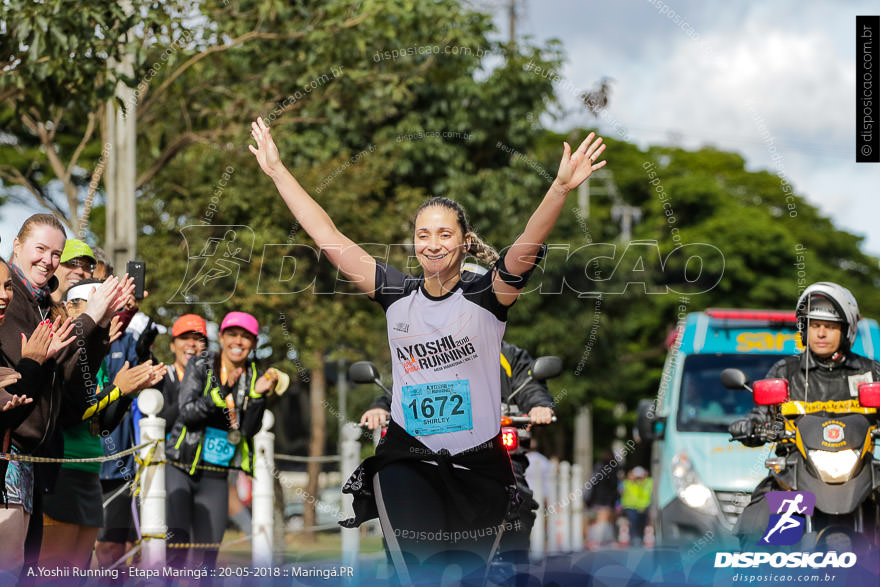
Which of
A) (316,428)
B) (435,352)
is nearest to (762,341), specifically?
(435,352)

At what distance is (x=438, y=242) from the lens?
446 cm

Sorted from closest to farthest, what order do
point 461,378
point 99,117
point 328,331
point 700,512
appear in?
1. point 461,378
2. point 700,512
3. point 99,117
4. point 328,331

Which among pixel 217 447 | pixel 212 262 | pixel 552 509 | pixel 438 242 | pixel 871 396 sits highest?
pixel 212 262

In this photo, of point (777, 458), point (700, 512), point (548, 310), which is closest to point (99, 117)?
point (700, 512)

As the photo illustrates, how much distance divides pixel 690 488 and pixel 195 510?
154 inches

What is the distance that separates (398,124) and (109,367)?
1071cm

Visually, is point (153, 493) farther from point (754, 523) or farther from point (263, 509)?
point (754, 523)

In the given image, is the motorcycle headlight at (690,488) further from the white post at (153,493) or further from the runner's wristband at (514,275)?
the runner's wristband at (514,275)

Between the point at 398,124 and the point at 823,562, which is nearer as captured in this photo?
the point at 823,562

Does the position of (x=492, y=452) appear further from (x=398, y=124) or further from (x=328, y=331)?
(x=398, y=124)

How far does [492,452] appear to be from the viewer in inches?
173

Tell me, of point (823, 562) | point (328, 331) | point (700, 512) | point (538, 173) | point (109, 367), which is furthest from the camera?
point (538, 173)

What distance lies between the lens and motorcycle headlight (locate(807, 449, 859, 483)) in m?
5.54

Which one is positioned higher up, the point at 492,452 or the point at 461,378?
the point at 461,378
